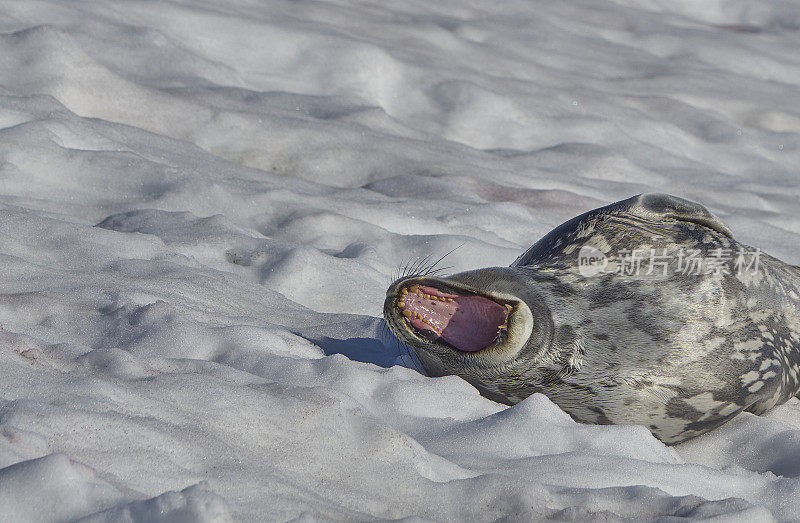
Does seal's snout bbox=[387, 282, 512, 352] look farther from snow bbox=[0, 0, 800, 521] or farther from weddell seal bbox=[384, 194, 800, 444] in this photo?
snow bbox=[0, 0, 800, 521]

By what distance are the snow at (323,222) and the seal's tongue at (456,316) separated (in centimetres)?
16

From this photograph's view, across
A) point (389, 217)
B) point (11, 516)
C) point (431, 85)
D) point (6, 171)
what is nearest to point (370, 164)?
point (389, 217)

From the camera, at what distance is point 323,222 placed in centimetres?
416

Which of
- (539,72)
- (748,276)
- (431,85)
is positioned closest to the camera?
(748,276)

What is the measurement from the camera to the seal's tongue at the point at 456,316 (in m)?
2.81

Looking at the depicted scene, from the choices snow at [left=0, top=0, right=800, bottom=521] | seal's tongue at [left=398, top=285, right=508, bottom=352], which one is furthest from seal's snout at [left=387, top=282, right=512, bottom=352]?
snow at [left=0, top=0, right=800, bottom=521]

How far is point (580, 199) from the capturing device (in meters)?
5.18

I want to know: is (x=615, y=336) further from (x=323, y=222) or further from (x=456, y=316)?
(x=323, y=222)

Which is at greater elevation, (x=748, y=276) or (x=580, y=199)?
(x=748, y=276)

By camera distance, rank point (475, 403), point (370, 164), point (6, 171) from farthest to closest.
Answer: point (370, 164) → point (6, 171) → point (475, 403)

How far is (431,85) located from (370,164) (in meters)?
1.41

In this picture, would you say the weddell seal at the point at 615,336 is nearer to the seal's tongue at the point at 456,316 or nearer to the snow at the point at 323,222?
the seal's tongue at the point at 456,316

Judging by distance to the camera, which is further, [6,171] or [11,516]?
[6,171]

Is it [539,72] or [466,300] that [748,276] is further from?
[539,72]
